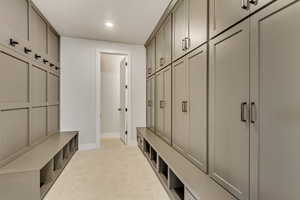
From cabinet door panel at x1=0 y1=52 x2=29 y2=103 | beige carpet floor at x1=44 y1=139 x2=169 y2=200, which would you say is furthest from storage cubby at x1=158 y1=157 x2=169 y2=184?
cabinet door panel at x1=0 y1=52 x2=29 y2=103

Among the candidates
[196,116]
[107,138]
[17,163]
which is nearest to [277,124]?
[196,116]

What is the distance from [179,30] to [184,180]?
1.89 metres

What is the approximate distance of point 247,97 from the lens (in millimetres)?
1210

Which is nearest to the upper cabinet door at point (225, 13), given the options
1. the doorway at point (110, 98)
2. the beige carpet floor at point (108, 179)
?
the beige carpet floor at point (108, 179)

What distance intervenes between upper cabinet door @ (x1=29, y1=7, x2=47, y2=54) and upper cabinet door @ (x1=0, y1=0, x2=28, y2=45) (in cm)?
19

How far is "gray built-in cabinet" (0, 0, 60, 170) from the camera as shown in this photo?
1.89 metres

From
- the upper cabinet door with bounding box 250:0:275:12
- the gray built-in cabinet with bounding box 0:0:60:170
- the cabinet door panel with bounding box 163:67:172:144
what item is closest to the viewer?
the upper cabinet door with bounding box 250:0:275:12

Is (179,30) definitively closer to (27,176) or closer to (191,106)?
(191,106)

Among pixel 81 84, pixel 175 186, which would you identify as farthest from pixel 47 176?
pixel 81 84

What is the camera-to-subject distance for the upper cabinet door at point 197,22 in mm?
1730

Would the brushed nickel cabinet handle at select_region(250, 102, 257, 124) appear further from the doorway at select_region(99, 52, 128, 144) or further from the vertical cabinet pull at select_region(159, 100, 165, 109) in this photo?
the doorway at select_region(99, 52, 128, 144)

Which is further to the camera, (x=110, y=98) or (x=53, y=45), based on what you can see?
(x=110, y=98)

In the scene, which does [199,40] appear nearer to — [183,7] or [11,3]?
[183,7]

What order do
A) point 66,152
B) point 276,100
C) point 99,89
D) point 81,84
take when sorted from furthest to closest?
point 99,89
point 81,84
point 66,152
point 276,100
